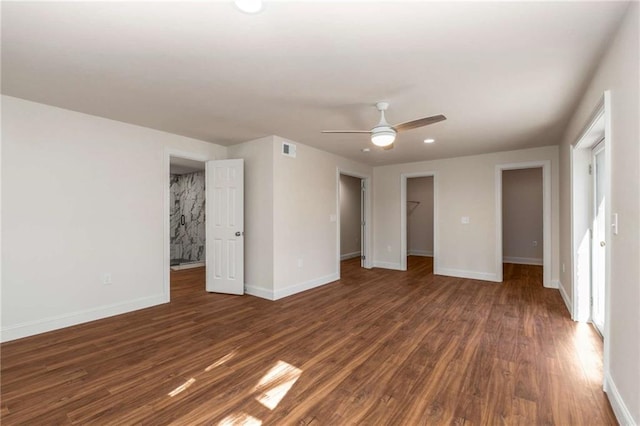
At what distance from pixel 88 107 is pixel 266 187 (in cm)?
229

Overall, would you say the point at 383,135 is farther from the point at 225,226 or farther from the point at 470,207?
the point at 470,207

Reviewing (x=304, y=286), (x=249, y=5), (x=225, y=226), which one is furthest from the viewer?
(x=304, y=286)

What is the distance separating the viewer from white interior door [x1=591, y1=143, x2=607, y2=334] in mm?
3145

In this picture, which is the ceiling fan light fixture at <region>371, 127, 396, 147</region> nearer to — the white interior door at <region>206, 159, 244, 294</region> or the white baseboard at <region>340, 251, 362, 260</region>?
the white interior door at <region>206, 159, 244, 294</region>

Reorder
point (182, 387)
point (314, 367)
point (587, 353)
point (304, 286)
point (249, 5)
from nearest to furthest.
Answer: point (249, 5), point (182, 387), point (314, 367), point (587, 353), point (304, 286)

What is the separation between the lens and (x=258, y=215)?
4.62m

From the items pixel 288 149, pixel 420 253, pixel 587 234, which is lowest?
pixel 420 253

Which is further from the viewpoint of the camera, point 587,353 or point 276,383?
point 587,353

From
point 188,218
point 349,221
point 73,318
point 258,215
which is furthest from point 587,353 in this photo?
point 188,218

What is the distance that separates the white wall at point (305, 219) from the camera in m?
4.52

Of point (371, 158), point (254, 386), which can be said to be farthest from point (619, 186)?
point (371, 158)

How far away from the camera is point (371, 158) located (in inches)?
239

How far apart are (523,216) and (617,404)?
21.8 feet

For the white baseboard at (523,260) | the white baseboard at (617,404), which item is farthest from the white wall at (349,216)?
the white baseboard at (617,404)
